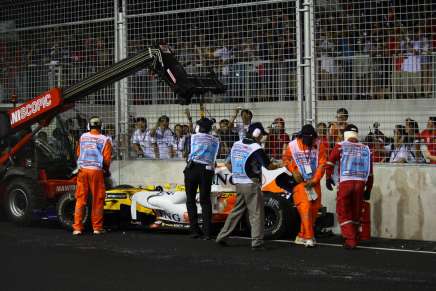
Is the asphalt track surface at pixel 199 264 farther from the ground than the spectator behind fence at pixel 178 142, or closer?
closer

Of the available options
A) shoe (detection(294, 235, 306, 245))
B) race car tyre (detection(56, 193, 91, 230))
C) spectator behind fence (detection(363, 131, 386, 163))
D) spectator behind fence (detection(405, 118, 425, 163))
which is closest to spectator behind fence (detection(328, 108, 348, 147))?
spectator behind fence (detection(363, 131, 386, 163))

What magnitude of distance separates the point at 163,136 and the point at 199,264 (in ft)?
18.4

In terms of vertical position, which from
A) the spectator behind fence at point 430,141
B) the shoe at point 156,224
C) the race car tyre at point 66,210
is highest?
the spectator behind fence at point 430,141

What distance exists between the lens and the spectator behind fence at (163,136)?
1402 cm

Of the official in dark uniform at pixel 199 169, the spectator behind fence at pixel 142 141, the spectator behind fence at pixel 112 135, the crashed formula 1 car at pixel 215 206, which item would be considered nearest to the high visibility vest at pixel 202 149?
the official in dark uniform at pixel 199 169

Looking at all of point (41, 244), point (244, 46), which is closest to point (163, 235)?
point (41, 244)

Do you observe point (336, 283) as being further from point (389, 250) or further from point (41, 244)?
point (41, 244)

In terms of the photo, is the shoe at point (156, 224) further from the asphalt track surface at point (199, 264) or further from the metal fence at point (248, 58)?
the metal fence at point (248, 58)

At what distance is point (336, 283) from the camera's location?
7754 millimetres

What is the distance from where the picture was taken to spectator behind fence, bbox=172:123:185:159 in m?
13.9

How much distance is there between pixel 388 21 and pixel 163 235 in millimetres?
4961

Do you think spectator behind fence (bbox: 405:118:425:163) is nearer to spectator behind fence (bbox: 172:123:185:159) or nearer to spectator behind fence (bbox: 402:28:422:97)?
spectator behind fence (bbox: 402:28:422:97)

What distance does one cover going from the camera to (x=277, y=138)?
12828 mm

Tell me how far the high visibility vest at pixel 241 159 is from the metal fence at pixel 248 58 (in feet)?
8.58
